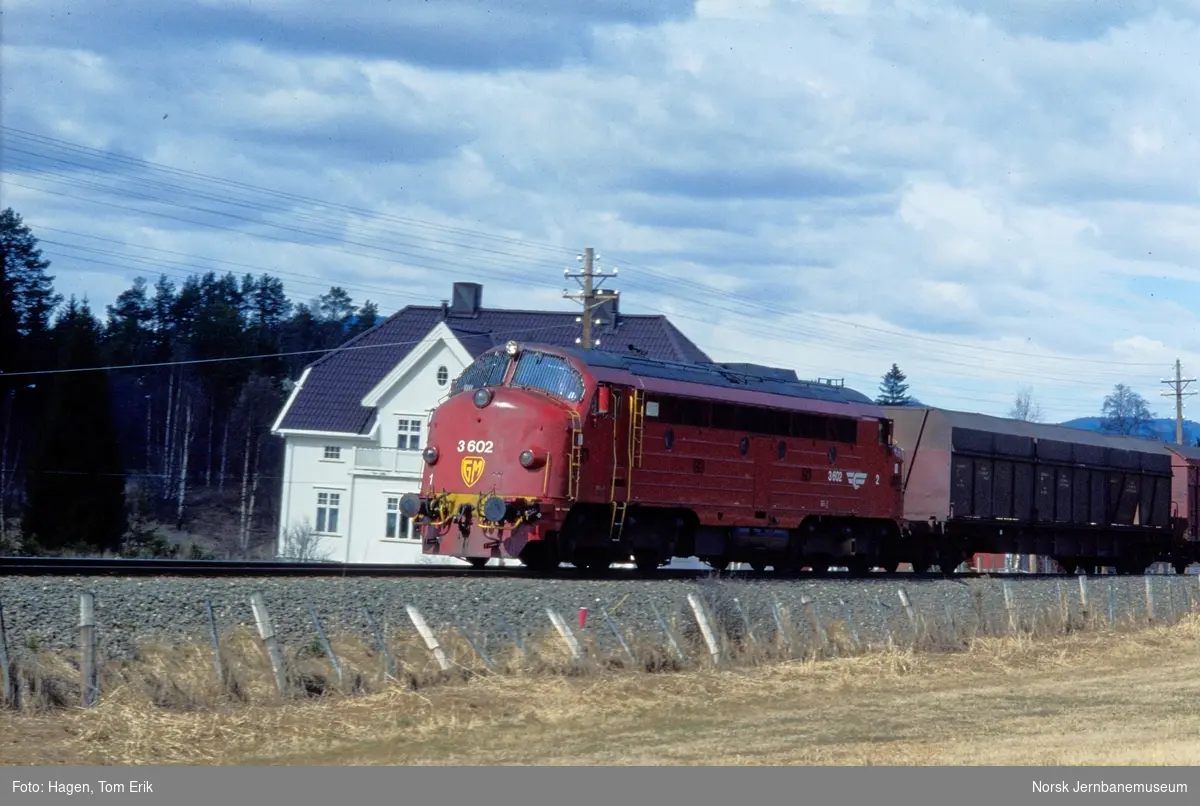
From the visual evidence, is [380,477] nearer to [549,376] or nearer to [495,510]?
[549,376]

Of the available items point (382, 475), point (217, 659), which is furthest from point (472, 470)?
point (382, 475)

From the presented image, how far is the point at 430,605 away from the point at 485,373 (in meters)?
7.68

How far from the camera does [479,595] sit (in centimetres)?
1917

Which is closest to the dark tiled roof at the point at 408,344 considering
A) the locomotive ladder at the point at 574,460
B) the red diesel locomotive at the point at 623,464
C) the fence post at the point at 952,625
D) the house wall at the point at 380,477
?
the house wall at the point at 380,477

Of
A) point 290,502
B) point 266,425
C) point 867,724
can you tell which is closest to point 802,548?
point 867,724

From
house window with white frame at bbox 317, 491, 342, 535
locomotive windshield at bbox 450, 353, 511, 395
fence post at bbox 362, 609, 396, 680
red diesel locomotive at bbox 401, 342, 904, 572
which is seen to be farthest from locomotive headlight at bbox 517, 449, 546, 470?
house window with white frame at bbox 317, 491, 342, 535

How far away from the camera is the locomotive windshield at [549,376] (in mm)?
23828

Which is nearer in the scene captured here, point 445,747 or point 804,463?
point 445,747

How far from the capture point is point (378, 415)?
52.5 m

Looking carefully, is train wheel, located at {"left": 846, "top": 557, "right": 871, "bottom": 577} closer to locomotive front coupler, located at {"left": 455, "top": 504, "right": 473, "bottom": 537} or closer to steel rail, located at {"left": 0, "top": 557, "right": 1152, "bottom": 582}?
steel rail, located at {"left": 0, "top": 557, "right": 1152, "bottom": 582}

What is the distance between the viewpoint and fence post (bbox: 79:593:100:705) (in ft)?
44.2

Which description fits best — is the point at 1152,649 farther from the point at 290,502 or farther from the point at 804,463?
the point at 290,502

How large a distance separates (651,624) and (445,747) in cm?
646

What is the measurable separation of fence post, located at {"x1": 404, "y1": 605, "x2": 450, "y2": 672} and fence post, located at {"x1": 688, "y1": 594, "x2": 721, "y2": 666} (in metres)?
3.73
